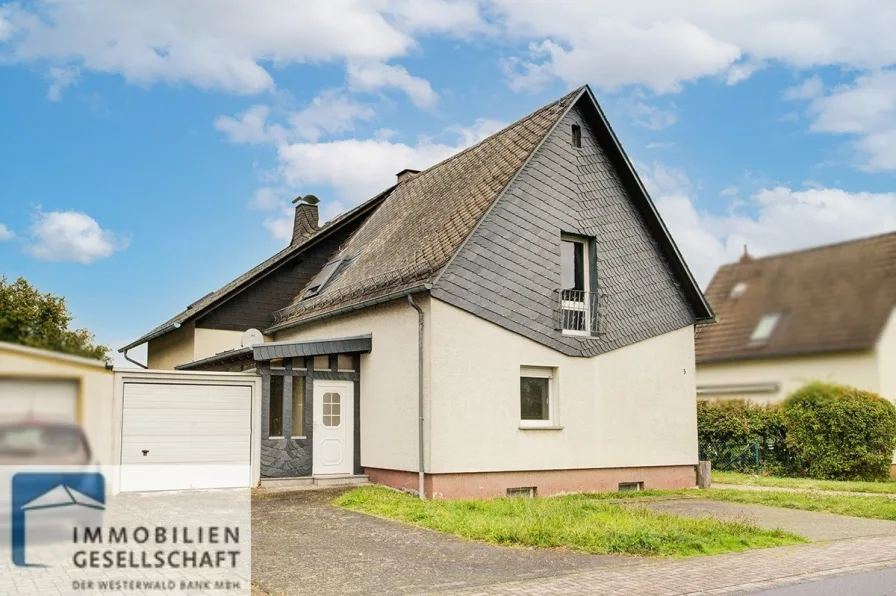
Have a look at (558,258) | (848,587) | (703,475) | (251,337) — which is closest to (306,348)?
(251,337)

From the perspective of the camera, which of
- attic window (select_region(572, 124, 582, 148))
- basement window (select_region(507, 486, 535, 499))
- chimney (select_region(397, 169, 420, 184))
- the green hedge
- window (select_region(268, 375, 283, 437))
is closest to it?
the green hedge

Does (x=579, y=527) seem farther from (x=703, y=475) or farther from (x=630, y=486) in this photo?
(x=703, y=475)

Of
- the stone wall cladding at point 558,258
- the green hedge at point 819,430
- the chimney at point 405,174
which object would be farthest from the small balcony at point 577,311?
the chimney at point 405,174

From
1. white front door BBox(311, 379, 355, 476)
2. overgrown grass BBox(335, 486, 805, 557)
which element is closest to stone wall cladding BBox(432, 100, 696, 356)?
white front door BBox(311, 379, 355, 476)

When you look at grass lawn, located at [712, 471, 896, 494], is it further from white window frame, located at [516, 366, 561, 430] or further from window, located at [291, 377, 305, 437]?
window, located at [291, 377, 305, 437]

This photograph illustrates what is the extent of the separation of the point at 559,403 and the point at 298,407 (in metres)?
5.19

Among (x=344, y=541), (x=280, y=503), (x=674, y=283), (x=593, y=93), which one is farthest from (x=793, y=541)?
(x=593, y=93)

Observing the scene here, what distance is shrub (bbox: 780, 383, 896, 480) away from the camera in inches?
108

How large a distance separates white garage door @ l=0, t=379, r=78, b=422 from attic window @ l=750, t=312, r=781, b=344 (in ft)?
6.10

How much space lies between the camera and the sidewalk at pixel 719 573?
305 inches

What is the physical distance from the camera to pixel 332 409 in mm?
17141

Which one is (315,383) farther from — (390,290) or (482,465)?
(482,465)

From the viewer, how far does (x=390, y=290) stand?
16.5 m

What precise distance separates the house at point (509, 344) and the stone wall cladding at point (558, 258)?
35 mm
